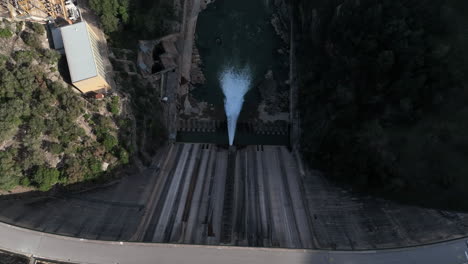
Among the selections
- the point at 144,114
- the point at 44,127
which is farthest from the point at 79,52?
the point at 144,114

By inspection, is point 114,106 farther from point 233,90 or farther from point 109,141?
point 233,90

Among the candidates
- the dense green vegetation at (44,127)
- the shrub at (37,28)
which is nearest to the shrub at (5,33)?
the dense green vegetation at (44,127)

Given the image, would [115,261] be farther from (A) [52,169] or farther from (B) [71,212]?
(A) [52,169]

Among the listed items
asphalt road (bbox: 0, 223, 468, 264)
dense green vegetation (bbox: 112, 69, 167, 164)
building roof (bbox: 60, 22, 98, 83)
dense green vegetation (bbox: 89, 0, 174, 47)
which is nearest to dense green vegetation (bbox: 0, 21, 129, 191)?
building roof (bbox: 60, 22, 98, 83)

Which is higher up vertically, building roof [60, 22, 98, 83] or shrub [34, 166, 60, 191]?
building roof [60, 22, 98, 83]

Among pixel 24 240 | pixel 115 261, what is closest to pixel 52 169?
pixel 24 240

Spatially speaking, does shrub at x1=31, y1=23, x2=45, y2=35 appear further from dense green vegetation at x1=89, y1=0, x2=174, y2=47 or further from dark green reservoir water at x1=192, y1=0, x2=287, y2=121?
dark green reservoir water at x1=192, y1=0, x2=287, y2=121

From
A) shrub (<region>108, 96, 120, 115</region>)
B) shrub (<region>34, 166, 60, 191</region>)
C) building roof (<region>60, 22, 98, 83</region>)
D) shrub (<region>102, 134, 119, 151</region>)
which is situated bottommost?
shrub (<region>34, 166, 60, 191</region>)
